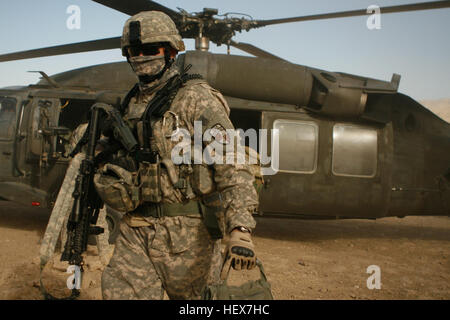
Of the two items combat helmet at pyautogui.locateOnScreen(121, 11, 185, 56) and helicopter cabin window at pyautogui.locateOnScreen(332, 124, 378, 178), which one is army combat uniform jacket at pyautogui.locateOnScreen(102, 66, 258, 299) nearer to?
combat helmet at pyautogui.locateOnScreen(121, 11, 185, 56)

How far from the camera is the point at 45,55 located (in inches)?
268

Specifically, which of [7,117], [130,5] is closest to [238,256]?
[130,5]

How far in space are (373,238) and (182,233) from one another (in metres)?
6.40

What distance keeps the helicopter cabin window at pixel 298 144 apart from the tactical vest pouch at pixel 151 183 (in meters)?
4.31

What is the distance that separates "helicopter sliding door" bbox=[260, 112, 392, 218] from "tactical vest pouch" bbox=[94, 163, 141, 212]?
4221mm

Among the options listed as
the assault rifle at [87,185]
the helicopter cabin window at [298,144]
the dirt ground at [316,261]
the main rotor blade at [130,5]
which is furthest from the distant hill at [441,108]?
the assault rifle at [87,185]

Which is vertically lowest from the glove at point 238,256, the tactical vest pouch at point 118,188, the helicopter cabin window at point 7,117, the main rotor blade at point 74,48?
the glove at point 238,256

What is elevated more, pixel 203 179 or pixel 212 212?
pixel 203 179

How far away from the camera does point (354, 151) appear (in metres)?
6.49

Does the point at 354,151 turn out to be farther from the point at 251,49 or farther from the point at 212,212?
the point at 212,212

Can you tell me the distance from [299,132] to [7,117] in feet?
15.7

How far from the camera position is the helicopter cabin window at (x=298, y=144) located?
6414mm

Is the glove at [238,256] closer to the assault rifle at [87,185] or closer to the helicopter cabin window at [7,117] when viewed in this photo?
the assault rifle at [87,185]

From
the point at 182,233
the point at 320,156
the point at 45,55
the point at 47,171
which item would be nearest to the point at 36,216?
the point at 47,171
